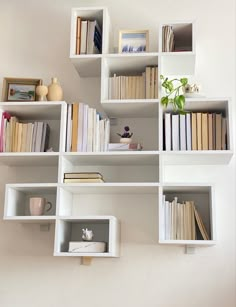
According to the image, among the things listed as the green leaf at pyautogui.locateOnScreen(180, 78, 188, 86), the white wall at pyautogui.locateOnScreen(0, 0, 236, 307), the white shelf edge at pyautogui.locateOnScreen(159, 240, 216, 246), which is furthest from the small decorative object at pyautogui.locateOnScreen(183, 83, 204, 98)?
the white shelf edge at pyautogui.locateOnScreen(159, 240, 216, 246)

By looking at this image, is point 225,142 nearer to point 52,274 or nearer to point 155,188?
point 155,188

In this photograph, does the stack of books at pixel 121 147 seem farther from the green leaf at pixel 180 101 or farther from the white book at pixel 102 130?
the green leaf at pixel 180 101

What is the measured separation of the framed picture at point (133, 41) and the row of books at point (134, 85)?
14cm

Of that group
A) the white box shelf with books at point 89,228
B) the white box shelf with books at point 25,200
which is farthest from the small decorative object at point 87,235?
the white box shelf with books at point 25,200

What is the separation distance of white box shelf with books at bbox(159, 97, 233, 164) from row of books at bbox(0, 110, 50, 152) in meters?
0.71

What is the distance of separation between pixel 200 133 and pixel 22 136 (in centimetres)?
103

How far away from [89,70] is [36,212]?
935mm

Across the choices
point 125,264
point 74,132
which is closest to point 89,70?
point 74,132

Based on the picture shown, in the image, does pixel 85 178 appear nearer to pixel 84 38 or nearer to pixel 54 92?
pixel 54 92

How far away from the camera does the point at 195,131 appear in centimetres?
270

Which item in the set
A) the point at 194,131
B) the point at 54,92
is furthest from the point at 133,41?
the point at 194,131

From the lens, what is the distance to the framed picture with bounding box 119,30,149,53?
287cm

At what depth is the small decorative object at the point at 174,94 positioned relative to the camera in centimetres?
267

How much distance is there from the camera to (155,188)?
2.67 meters
